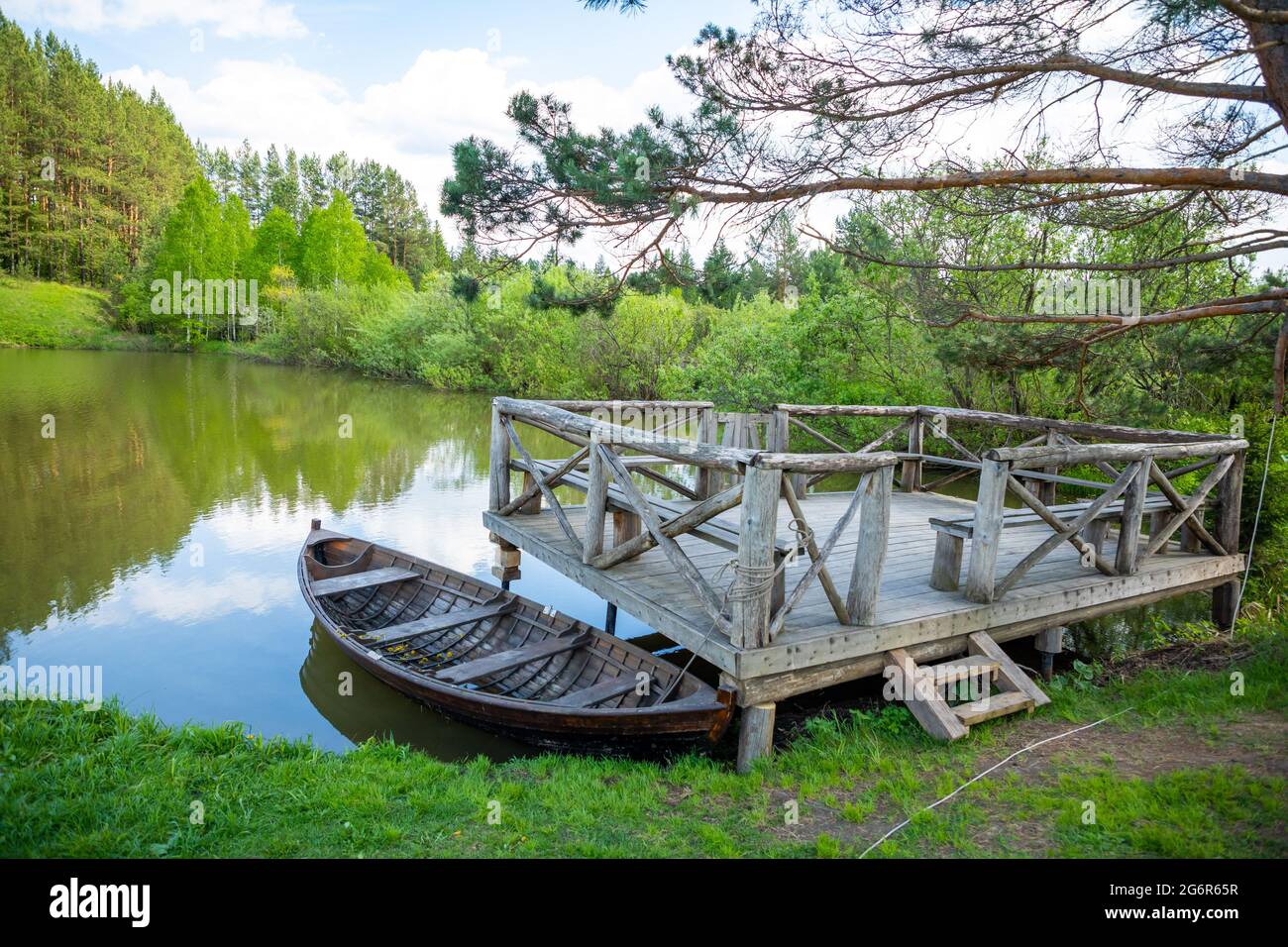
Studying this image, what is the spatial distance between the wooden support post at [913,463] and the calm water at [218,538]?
370 centimetres

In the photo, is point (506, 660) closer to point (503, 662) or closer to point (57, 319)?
point (503, 662)

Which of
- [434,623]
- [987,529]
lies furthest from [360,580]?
[987,529]

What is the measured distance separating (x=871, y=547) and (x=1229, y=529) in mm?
4633

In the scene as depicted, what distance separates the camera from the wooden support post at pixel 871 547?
4.88 metres

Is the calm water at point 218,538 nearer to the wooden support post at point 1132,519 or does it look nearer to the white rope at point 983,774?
the white rope at point 983,774

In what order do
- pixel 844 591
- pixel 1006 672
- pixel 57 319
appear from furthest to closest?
1. pixel 57 319
2. pixel 844 591
3. pixel 1006 672

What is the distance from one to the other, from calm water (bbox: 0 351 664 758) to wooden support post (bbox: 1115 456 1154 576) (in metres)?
4.85

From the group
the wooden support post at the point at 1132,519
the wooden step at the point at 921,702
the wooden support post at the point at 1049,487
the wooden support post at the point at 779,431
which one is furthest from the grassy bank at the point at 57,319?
the wooden support post at the point at 1132,519

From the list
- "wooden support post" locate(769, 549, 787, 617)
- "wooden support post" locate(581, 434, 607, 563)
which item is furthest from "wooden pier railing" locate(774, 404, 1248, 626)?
"wooden support post" locate(581, 434, 607, 563)

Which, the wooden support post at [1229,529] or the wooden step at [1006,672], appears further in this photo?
the wooden support post at [1229,529]

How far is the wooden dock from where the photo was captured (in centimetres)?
482

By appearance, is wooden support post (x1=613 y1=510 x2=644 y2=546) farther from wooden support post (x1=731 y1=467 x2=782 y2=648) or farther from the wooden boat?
wooden support post (x1=731 y1=467 x2=782 y2=648)

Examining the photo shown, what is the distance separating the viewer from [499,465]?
8.12m
